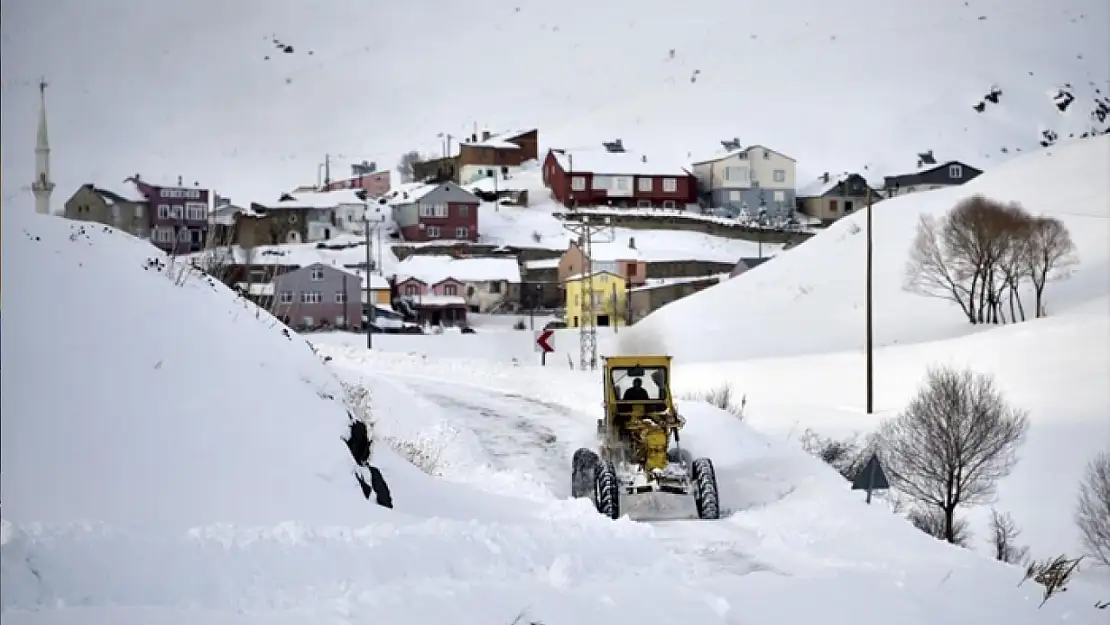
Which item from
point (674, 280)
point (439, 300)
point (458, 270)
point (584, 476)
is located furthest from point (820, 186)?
point (584, 476)

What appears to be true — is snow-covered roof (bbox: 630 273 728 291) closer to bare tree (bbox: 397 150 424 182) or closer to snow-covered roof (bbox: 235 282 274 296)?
snow-covered roof (bbox: 235 282 274 296)

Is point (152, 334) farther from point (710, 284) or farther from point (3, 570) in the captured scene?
point (710, 284)

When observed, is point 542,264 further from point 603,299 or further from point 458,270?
point 603,299

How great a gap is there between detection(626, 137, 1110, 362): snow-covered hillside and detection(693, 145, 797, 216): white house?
13.7 metres

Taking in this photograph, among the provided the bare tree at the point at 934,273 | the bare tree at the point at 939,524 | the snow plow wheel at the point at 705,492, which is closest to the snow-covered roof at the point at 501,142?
the bare tree at the point at 934,273

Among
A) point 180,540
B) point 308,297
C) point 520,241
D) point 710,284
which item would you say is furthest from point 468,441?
point 520,241

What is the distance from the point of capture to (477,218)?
239 feet

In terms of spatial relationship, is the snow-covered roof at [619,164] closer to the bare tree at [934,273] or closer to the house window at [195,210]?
the house window at [195,210]

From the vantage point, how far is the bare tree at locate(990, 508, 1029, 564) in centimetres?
1847

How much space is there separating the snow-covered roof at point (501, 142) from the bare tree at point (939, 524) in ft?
224

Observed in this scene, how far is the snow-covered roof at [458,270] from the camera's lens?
57812 millimetres

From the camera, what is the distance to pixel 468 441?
20.5m

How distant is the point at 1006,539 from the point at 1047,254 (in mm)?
22231

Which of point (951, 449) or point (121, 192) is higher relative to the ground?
point (121, 192)
